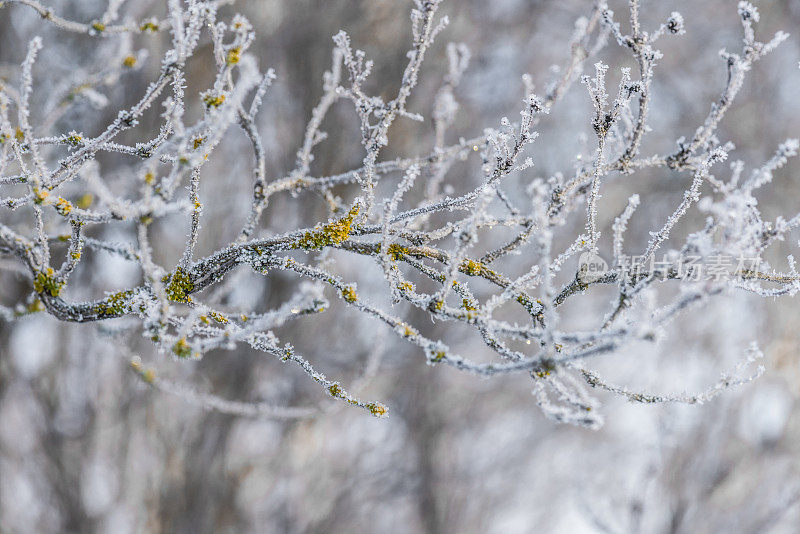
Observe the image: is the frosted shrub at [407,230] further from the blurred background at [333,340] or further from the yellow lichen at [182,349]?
the blurred background at [333,340]

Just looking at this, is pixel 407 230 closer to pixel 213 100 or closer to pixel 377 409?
pixel 377 409

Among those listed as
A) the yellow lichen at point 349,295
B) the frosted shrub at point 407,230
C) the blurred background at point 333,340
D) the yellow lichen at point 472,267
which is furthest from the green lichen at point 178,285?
the blurred background at point 333,340

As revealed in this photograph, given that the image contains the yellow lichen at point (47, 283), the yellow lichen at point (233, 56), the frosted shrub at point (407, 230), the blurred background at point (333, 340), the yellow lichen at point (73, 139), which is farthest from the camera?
the blurred background at point (333, 340)

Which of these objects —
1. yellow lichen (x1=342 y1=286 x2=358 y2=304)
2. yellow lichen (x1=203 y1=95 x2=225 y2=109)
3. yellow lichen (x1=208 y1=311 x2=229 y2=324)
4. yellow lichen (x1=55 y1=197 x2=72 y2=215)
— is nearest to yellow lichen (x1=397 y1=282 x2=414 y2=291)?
yellow lichen (x1=342 y1=286 x2=358 y2=304)

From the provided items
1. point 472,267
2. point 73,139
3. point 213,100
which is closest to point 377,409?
point 472,267

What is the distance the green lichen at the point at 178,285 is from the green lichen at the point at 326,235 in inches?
12.2

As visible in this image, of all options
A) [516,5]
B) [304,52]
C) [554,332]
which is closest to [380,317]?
[554,332]

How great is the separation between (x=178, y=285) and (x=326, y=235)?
1.37 feet

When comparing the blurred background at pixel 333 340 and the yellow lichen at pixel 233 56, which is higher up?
the blurred background at pixel 333 340

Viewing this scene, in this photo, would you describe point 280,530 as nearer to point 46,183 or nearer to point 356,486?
point 356,486

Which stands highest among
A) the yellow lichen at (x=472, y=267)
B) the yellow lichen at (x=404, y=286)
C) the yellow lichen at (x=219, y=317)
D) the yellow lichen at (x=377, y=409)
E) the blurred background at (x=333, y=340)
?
A: the blurred background at (x=333, y=340)

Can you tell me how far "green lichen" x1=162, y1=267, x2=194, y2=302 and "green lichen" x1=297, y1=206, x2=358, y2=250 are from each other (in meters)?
0.31

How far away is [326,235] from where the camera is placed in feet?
4.95

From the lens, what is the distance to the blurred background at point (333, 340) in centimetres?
515
